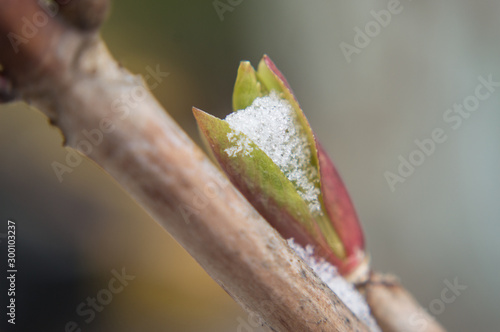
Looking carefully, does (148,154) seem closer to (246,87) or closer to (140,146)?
(140,146)

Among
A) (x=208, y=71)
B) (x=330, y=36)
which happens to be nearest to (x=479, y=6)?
(x=330, y=36)

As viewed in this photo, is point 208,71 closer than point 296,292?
No

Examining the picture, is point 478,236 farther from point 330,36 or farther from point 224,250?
point 224,250

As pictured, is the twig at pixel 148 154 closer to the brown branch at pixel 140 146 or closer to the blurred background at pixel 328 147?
the brown branch at pixel 140 146

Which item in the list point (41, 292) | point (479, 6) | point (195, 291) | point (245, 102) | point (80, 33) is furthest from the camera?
point (195, 291)

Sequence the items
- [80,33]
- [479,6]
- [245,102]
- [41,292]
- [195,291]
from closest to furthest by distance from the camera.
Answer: [80,33], [245,102], [41,292], [479,6], [195,291]

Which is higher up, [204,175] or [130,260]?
[130,260]

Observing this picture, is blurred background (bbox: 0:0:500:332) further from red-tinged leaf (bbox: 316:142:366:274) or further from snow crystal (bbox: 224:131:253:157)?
snow crystal (bbox: 224:131:253:157)

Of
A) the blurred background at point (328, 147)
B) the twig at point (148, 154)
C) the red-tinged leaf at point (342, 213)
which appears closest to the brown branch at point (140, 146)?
the twig at point (148, 154)
